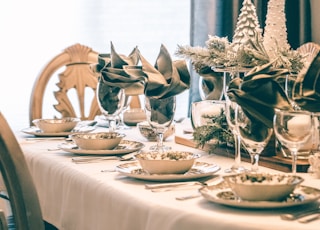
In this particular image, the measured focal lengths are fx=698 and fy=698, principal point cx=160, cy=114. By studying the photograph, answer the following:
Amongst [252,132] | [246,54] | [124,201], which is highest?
[246,54]

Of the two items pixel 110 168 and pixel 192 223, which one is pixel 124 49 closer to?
pixel 110 168

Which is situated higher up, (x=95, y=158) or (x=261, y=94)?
(x=261, y=94)

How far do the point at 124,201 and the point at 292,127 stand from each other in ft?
1.07

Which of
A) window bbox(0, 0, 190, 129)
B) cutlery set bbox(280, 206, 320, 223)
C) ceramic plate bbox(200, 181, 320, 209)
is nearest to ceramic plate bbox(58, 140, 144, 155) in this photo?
ceramic plate bbox(200, 181, 320, 209)

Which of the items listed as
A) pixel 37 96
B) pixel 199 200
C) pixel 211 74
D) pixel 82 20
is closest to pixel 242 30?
pixel 211 74

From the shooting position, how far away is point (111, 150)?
65.9 inches

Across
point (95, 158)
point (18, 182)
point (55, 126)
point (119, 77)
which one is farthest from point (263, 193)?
point (55, 126)

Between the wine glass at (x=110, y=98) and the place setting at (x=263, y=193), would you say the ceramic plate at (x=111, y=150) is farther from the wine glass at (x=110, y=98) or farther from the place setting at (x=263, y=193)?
the place setting at (x=263, y=193)

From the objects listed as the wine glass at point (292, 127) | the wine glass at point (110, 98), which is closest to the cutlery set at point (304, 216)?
the wine glass at point (292, 127)

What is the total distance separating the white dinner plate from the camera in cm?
133

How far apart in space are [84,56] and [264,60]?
3.86ft

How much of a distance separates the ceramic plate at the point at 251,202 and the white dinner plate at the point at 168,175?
0.14m

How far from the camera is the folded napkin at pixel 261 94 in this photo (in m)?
1.35

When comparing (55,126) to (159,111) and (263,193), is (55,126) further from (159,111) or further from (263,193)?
(263,193)
